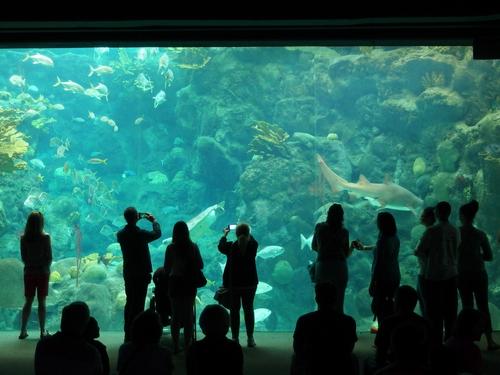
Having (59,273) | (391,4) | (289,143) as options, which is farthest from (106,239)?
(391,4)

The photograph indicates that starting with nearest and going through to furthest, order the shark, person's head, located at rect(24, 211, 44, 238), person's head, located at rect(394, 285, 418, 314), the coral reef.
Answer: person's head, located at rect(394, 285, 418, 314)
person's head, located at rect(24, 211, 44, 238)
the coral reef
the shark

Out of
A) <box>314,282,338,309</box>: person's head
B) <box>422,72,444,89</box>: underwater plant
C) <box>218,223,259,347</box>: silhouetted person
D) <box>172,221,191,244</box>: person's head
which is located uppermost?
<box>422,72,444,89</box>: underwater plant

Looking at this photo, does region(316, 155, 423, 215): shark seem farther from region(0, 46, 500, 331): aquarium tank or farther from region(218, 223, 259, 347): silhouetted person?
region(218, 223, 259, 347): silhouetted person

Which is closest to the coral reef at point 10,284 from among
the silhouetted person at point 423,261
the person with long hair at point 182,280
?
the person with long hair at point 182,280

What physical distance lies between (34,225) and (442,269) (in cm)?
416

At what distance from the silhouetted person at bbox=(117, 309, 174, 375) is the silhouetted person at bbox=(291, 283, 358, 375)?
726 millimetres

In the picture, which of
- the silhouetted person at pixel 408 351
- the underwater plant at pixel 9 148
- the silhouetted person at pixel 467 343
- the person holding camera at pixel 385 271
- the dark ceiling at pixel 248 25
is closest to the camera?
the silhouetted person at pixel 408 351

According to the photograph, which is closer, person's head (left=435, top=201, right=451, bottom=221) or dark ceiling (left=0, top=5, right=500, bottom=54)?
dark ceiling (left=0, top=5, right=500, bottom=54)

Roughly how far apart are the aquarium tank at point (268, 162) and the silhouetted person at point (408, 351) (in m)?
11.4

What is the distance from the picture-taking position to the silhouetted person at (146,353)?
2.86 m

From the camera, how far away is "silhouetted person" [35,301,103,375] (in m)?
2.87

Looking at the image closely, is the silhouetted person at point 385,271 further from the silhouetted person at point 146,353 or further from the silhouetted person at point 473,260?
the silhouetted person at point 146,353

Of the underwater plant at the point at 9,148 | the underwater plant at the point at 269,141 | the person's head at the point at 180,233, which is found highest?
the underwater plant at the point at 269,141

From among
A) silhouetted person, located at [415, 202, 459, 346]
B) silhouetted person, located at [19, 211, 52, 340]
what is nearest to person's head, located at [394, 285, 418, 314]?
silhouetted person, located at [415, 202, 459, 346]
